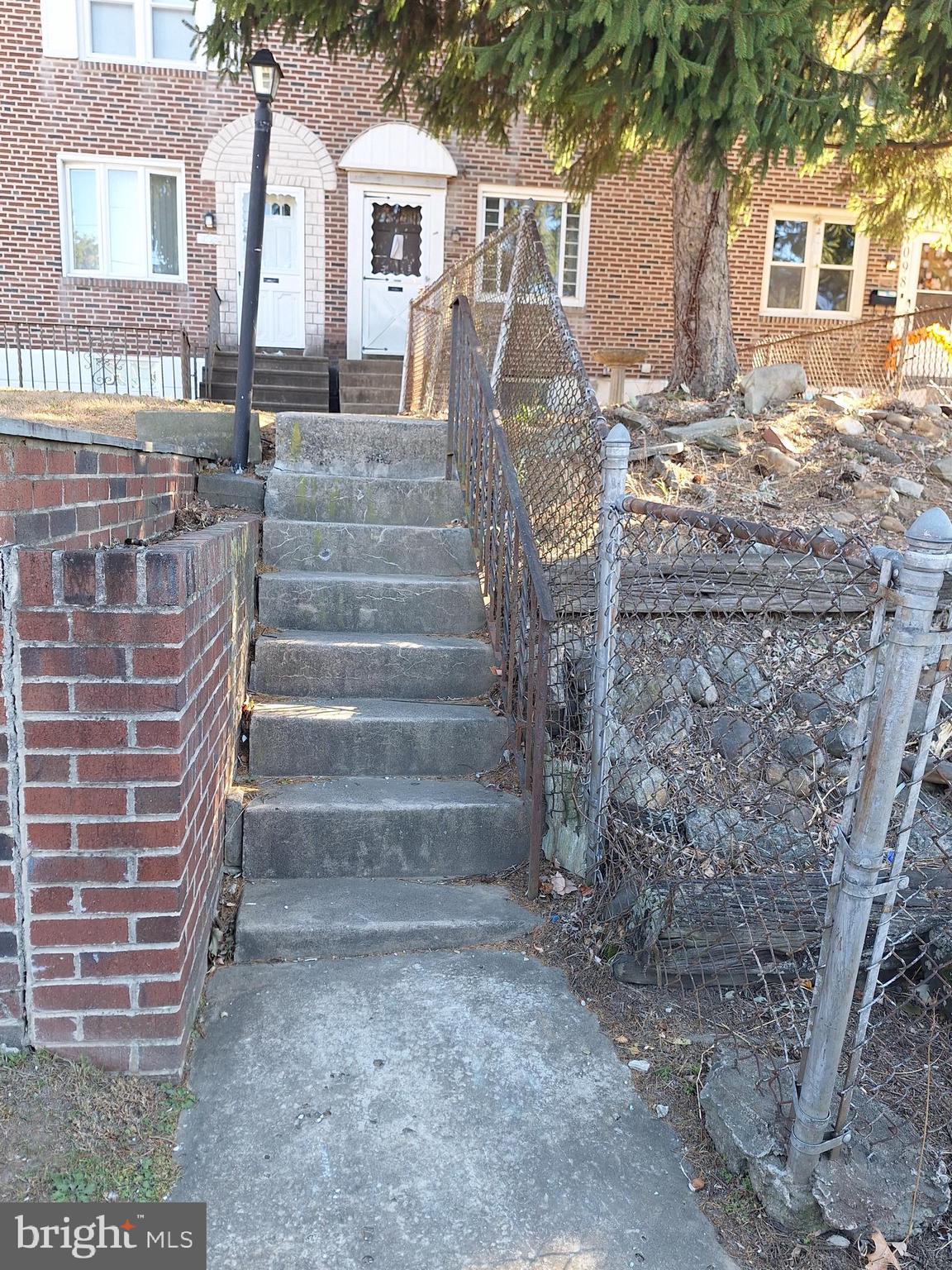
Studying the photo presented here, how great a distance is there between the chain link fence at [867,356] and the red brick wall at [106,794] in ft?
34.0

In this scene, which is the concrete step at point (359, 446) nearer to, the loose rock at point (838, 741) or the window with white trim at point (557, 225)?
the loose rock at point (838, 741)

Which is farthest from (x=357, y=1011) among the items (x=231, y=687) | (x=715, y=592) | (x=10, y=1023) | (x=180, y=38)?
(x=180, y=38)

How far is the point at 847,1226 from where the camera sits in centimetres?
192

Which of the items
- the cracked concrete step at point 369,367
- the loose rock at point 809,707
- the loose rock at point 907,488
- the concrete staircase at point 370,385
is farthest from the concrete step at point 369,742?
the cracked concrete step at point 369,367

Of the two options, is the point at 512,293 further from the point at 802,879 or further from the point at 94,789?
the point at 94,789

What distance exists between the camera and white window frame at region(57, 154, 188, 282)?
11.6 meters

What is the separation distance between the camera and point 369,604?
14.0 ft

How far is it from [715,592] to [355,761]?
2052 mm

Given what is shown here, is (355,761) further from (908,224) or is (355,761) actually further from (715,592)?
(908,224)

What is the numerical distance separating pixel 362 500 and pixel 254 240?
1935mm

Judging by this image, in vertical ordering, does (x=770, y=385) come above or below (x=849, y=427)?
above

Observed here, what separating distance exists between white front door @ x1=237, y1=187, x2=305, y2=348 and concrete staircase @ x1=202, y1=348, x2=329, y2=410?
87 centimetres

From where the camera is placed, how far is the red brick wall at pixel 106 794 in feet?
7.02

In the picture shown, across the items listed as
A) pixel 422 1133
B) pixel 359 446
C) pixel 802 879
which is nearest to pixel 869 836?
pixel 802 879
